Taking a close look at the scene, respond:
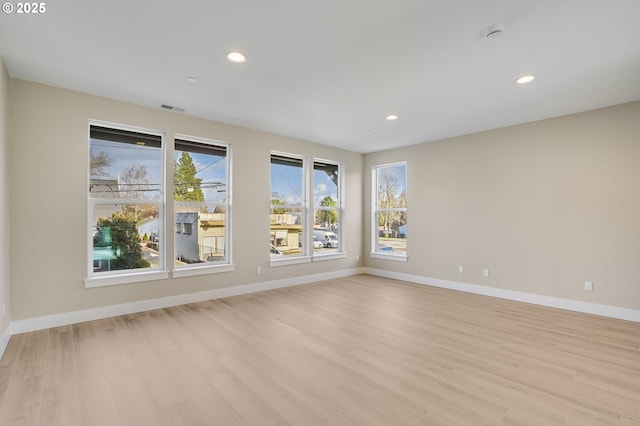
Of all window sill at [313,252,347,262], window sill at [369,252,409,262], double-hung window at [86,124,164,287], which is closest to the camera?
double-hung window at [86,124,164,287]

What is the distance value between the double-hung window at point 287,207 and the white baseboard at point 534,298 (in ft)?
7.31

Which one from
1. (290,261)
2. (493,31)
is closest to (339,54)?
(493,31)

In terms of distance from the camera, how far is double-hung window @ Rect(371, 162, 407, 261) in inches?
258

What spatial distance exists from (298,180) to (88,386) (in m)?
4.50

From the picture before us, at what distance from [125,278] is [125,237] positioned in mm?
546

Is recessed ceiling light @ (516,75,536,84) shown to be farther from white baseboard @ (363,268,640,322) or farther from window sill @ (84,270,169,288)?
window sill @ (84,270,169,288)

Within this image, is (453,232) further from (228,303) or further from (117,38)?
(117,38)

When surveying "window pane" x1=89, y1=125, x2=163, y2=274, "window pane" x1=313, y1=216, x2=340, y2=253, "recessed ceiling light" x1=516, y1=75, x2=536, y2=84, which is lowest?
"window pane" x1=313, y1=216, x2=340, y2=253

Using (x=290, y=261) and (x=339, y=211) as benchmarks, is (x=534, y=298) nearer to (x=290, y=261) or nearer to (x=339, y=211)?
(x=339, y=211)

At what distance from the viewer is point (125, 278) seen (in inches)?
159

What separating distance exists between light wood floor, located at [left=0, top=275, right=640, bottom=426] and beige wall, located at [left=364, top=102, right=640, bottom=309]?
0.74 metres

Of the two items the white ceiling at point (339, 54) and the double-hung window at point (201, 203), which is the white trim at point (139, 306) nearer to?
the double-hung window at point (201, 203)

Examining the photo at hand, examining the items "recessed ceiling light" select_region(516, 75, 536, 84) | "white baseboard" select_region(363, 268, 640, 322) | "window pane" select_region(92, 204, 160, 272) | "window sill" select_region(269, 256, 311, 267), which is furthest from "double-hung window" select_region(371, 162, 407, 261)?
"window pane" select_region(92, 204, 160, 272)

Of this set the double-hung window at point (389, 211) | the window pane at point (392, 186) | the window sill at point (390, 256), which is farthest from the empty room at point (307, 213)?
the window pane at point (392, 186)
